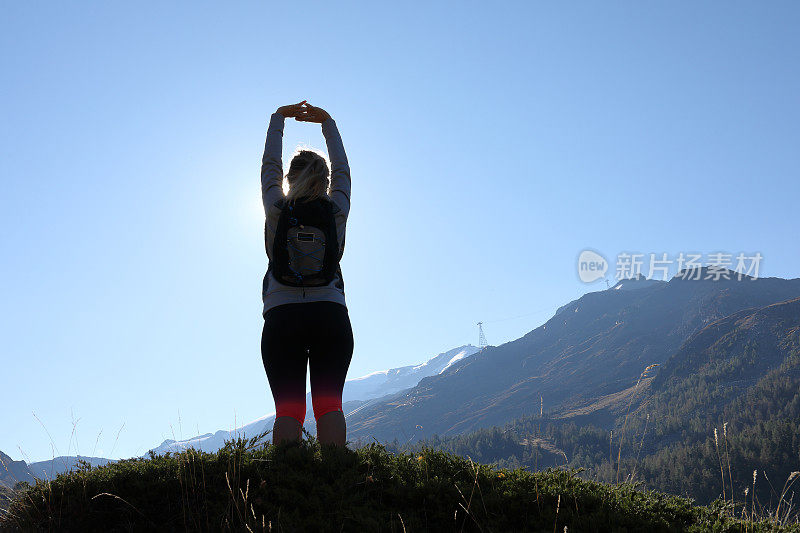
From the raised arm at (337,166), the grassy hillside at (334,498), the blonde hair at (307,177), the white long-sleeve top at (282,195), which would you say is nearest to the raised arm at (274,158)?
the white long-sleeve top at (282,195)

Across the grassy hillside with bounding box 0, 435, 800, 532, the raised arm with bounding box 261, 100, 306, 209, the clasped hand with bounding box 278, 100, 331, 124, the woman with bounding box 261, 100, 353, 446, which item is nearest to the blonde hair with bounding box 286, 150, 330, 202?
the woman with bounding box 261, 100, 353, 446

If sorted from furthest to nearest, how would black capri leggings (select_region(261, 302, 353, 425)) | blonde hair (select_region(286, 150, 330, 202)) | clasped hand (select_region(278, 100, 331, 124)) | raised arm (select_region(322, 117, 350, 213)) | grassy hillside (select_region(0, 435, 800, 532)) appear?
clasped hand (select_region(278, 100, 331, 124)) < raised arm (select_region(322, 117, 350, 213)) < blonde hair (select_region(286, 150, 330, 202)) < black capri leggings (select_region(261, 302, 353, 425)) < grassy hillside (select_region(0, 435, 800, 532))

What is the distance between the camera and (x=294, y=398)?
160 inches

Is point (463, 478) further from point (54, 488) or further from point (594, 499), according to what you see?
point (54, 488)

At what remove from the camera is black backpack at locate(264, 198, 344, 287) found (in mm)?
3998

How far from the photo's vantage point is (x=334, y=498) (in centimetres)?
367

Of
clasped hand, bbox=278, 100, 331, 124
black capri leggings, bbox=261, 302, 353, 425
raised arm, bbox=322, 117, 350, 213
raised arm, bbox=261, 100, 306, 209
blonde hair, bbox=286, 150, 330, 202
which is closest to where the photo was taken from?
black capri leggings, bbox=261, 302, 353, 425

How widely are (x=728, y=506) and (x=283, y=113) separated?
4.91 m

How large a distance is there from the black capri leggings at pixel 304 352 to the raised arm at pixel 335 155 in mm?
952

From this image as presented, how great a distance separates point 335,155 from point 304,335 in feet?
5.51

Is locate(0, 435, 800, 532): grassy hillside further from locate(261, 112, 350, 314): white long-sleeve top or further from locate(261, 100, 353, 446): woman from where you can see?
locate(261, 112, 350, 314): white long-sleeve top

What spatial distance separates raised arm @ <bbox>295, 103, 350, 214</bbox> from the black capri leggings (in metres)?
0.95

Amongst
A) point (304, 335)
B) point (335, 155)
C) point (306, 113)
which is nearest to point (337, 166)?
point (335, 155)

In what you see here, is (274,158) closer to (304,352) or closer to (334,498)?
(304,352)
